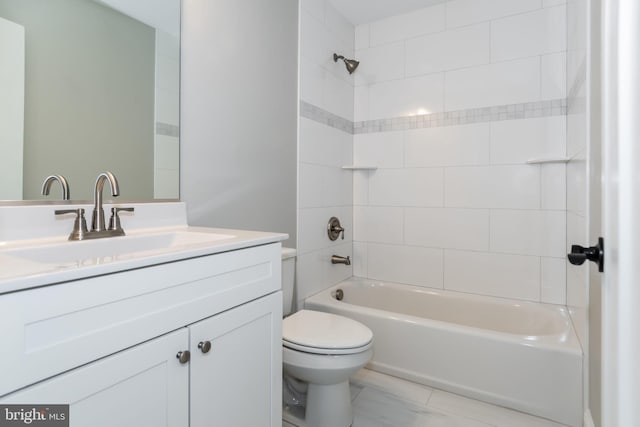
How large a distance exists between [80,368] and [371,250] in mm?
2207

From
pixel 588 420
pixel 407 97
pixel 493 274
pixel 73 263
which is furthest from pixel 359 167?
pixel 73 263

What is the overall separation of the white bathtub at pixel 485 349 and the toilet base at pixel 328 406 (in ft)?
1.70

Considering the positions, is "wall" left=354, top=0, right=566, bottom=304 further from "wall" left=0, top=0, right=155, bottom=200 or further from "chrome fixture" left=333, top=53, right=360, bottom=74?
"wall" left=0, top=0, right=155, bottom=200

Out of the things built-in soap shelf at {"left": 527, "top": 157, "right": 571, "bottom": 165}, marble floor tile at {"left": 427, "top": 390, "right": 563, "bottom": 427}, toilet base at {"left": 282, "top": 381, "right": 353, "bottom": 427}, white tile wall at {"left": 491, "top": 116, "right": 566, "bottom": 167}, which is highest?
white tile wall at {"left": 491, "top": 116, "right": 566, "bottom": 167}

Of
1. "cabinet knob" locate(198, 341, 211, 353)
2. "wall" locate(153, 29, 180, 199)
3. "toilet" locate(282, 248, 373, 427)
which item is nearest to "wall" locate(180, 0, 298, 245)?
"wall" locate(153, 29, 180, 199)

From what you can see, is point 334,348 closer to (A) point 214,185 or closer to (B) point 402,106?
(A) point 214,185

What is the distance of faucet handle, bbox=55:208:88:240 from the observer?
106 cm

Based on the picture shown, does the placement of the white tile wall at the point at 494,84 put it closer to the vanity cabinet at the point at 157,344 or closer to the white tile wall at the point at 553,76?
the white tile wall at the point at 553,76

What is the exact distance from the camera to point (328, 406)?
1521 mm

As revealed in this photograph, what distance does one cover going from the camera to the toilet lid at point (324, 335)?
1.42m

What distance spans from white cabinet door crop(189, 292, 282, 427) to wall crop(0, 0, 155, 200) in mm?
689

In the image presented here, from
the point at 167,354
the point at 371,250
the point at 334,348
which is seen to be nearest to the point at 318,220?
the point at 371,250

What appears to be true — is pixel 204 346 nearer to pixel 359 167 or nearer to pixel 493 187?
pixel 359 167

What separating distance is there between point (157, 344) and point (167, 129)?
949mm
